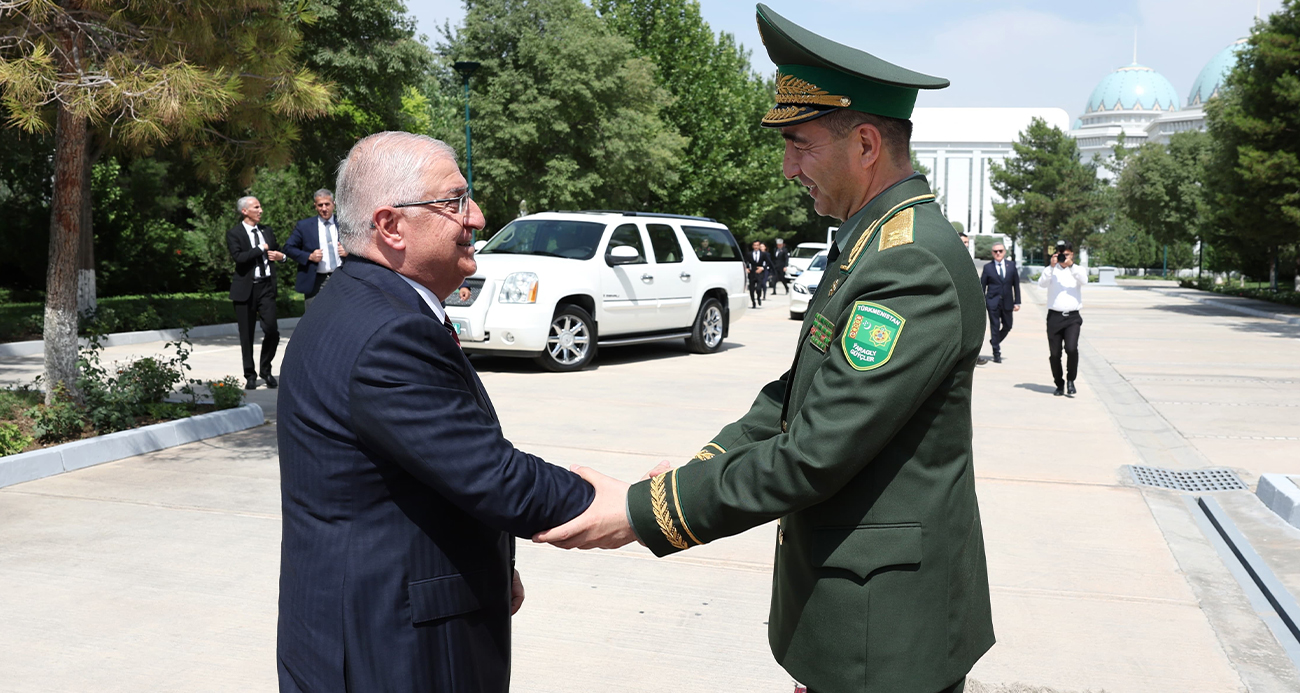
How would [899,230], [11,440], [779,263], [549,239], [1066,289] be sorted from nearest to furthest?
[899,230]
[11,440]
[1066,289]
[549,239]
[779,263]

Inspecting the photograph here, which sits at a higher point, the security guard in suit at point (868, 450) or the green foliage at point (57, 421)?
the security guard in suit at point (868, 450)

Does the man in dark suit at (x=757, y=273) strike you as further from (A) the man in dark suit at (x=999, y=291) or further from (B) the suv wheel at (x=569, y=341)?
(B) the suv wheel at (x=569, y=341)

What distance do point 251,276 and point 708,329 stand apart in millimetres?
6693

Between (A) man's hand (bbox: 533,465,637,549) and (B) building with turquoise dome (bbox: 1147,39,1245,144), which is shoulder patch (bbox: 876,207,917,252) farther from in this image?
(B) building with turquoise dome (bbox: 1147,39,1245,144)

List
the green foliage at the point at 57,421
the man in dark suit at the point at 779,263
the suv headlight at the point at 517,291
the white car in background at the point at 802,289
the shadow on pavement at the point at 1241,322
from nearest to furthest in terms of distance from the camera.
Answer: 1. the green foliage at the point at 57,421
2. the suv headlight at the point at 517,291
3. the shadow on pavement at the point at 1241,322
4. the white car in background at the point at 802,289
5. the man in dark suit at the point at 779,263

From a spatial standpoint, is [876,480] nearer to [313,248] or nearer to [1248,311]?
[313,248]

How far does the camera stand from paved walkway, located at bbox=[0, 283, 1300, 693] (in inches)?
153

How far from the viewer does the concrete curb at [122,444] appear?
640cm

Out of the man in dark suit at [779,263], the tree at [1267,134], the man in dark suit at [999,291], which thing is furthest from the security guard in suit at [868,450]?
the man in dark suit at [779,263]

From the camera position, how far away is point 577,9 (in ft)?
98.5

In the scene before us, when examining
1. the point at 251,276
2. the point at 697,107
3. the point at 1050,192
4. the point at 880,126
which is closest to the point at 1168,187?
the point at 1050,192

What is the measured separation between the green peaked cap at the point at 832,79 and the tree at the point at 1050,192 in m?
67.9

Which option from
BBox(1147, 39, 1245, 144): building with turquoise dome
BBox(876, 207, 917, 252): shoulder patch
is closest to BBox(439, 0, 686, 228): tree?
BBox(876, 207, 917, 252): shoulder patch

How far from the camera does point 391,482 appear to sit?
1.92m
